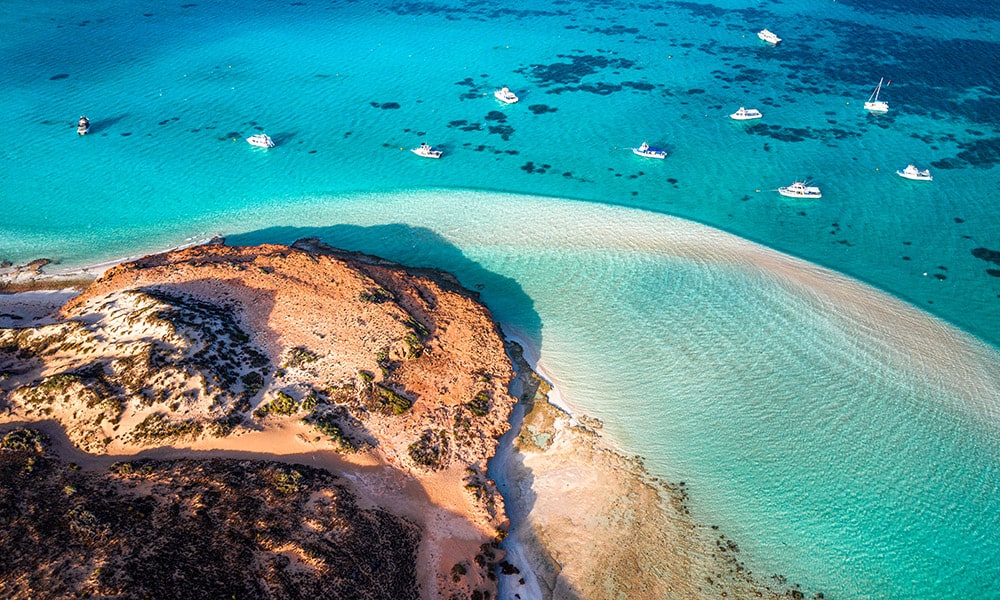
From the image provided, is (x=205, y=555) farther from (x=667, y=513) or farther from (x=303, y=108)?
(x=303, y=108)

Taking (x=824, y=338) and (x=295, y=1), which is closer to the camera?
(x=824, y=338)

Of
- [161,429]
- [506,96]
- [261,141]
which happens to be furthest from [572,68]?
[161,429]

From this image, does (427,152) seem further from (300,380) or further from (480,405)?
(480,405)

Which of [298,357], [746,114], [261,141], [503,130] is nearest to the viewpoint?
[298,357]

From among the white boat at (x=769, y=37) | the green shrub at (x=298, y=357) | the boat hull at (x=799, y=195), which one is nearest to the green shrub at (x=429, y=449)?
the green shrub at (x=298, y=357)

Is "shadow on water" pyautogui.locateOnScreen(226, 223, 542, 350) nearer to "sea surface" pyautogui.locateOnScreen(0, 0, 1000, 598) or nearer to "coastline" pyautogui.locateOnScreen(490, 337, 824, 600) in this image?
"sea surface" pyautogui.locateOnScreen(0, 0, 1000, 598)

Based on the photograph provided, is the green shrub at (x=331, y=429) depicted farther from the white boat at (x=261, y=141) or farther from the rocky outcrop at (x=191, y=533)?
the white boat at (x=261, y=141)

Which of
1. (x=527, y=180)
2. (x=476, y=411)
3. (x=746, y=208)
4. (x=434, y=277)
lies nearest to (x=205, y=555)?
(x=476, y=411)

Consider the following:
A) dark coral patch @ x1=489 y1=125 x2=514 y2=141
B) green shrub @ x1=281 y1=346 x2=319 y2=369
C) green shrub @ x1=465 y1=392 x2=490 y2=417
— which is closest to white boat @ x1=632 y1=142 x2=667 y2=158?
dark coral patch @ x1=489 y1=125 x2=514 y2=141
